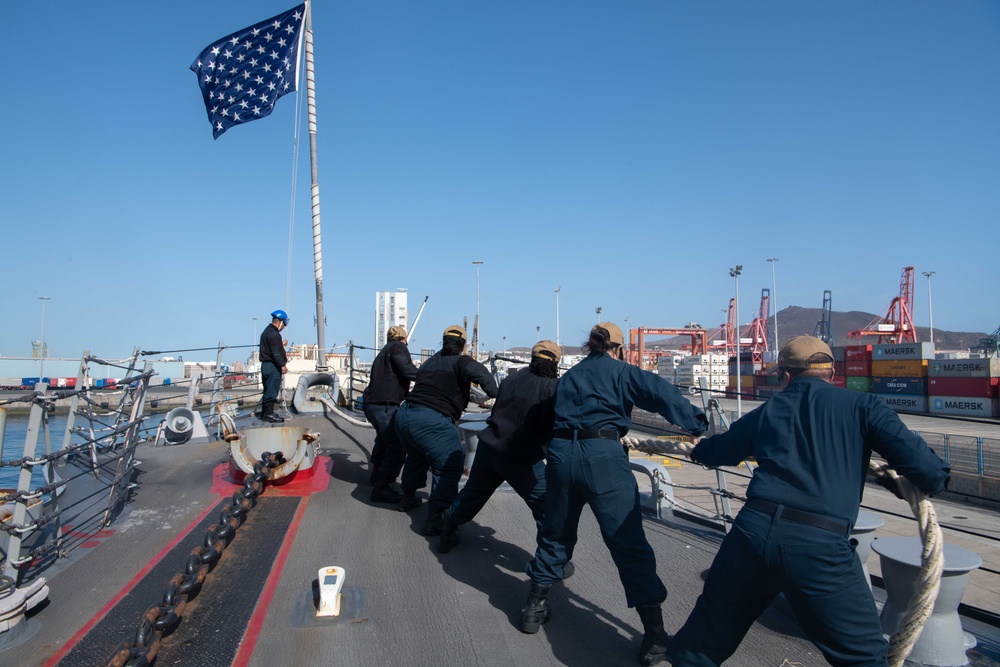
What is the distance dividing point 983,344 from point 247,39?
80815mm

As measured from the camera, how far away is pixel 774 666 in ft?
10.9

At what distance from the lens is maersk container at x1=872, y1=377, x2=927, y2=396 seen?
43469mm

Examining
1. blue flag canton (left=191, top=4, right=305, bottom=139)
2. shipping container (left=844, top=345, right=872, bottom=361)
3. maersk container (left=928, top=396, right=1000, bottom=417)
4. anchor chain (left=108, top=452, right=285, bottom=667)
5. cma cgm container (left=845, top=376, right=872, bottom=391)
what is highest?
blue flag canton (left=191, top=4, right=305, bottom=139)

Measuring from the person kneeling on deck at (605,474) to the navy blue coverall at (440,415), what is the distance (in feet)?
5.51

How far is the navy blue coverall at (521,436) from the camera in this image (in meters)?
4.29

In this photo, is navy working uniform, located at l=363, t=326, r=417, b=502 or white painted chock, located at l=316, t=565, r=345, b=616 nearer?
white painted chock, located at l=316, t=565, r=345, b=616

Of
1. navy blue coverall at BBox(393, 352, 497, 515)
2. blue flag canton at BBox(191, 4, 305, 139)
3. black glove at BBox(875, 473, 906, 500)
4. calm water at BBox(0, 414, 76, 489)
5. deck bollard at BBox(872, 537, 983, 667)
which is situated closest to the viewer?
black glove at BBox(875, 473, 906, 500)

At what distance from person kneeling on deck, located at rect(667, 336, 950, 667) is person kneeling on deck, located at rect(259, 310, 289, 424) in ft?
23.2

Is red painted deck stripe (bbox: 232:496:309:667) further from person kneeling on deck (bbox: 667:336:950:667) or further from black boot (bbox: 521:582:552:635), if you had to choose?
person kneeling on deck (bbox: 667:336:950:667)

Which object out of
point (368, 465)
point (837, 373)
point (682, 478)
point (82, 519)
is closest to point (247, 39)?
point (368, 465)

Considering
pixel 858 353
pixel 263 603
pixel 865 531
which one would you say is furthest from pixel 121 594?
pixel 858 353

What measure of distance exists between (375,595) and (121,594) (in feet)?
5.44

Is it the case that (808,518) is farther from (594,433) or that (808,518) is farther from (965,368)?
(965,368)

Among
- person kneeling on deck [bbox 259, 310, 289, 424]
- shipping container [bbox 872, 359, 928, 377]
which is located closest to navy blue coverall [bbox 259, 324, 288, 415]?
person kneeling on deck [bbox 259, 310, 289, 424]
